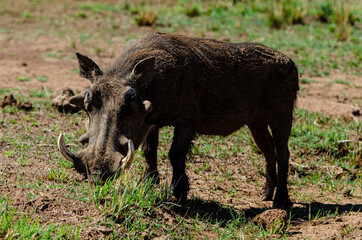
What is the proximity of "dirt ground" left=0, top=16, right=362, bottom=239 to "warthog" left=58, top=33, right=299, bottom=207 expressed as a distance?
0.91ft

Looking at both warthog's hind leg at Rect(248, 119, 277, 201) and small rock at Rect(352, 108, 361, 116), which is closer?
warthog's hind leg at Rect(248, 119, 277, 201)

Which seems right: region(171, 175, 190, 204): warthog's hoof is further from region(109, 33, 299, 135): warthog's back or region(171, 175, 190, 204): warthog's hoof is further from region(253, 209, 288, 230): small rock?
region(253, 209, 288, 230): small rock

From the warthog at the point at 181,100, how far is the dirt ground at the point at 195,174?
0.91 feet

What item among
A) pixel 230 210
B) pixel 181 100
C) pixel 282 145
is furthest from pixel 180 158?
pixel 282 145

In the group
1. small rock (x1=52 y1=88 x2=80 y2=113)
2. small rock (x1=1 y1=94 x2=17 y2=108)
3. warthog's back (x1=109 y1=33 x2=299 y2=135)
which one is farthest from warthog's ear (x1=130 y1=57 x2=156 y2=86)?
small rock (x1=1 y1=94 x2=17 y2=108)

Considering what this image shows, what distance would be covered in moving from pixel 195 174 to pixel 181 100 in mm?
1295

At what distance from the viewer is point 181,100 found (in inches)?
159

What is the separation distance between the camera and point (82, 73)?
3.99 m

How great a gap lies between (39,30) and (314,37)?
6029 millimetres

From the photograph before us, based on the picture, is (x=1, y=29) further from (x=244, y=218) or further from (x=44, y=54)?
(x=244, y=218)

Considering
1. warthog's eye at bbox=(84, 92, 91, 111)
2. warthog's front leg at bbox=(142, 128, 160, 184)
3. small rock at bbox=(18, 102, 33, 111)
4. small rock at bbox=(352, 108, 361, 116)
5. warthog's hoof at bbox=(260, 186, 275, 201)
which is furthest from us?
small rock at bbox=(352, 108, 361, 116)

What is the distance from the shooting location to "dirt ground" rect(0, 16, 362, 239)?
11.2 feet

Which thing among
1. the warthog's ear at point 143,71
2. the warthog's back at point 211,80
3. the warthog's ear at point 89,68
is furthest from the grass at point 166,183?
the warthog's ear at point 89,68

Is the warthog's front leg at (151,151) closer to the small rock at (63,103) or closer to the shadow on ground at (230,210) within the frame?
the shadow on ground at (230,210)
